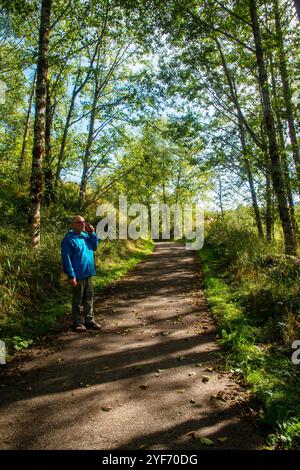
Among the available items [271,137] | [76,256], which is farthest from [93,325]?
[271,137]

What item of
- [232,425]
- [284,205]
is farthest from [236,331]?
[284,205]

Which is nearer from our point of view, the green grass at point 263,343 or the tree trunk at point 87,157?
the green grass at point 263,343

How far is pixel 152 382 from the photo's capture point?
4875mm

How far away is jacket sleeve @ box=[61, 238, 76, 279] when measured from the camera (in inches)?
267

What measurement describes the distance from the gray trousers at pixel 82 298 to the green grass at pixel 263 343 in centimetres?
273

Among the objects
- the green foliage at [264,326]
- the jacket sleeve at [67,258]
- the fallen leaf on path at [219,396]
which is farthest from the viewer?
the jacket sleeve at [67,258]

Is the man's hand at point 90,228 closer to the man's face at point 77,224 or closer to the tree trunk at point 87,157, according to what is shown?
the man's face at point 77,224

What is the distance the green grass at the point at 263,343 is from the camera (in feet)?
12.5

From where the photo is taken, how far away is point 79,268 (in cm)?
704

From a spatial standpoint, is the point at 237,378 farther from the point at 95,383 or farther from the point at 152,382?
the point at 95,383

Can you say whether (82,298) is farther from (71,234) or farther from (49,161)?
(49,161)

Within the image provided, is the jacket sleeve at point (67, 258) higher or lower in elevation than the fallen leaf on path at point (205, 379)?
higher

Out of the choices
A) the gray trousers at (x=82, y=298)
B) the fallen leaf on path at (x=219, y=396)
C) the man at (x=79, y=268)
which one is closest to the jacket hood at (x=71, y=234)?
the man at (x=79, y=268)

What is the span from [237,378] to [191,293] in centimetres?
508
